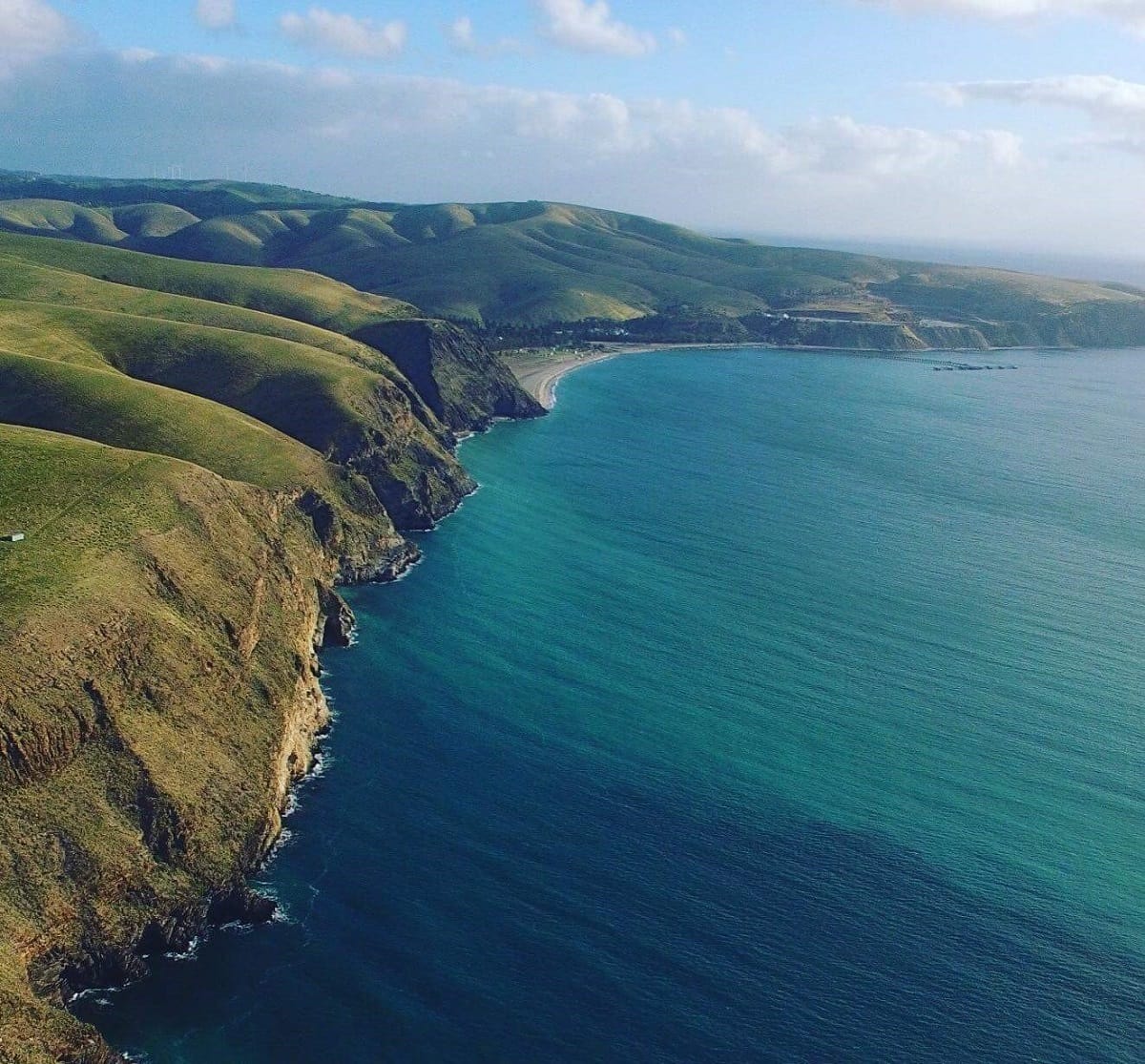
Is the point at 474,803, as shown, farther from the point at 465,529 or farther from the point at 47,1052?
the point at 465,529

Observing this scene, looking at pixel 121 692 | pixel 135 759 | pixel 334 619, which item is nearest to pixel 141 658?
pixel 121 692

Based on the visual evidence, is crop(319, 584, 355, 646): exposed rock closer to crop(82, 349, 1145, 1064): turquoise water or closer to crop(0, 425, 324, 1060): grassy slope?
crop(82, 349, 1145, 1064): turquoise water

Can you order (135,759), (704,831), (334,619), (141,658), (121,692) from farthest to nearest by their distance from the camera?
(334,619), (704,831), (141,658), (121,692), (135,759)

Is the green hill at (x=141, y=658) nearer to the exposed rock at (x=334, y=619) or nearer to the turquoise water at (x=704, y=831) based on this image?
the exposed rock at (x=334, y=619)

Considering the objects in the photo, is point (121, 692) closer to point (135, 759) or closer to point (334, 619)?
point (135, 759)

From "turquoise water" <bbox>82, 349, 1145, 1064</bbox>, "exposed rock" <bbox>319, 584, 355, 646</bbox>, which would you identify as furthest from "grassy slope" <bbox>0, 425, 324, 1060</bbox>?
"exposed rock" <bbox>319, 584, 355, 646</bbox>

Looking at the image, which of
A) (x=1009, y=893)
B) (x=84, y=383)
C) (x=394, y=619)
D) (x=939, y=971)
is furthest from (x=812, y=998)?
(x=84, y=383)
